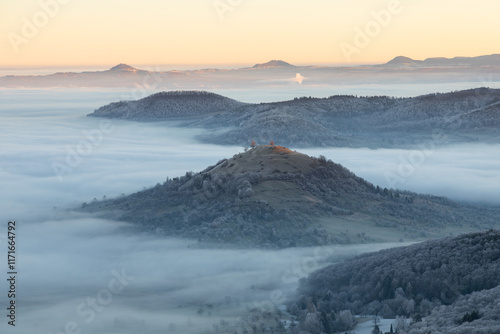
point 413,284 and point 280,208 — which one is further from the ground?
point 280,208

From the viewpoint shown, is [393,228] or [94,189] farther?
[94,189]

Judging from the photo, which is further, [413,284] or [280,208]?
[280,208]

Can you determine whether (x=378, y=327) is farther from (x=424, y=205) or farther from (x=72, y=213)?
(x=72, y=213)

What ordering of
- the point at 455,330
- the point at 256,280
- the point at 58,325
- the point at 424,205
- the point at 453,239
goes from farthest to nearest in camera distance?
the point at 424,205 < the point at 256,280 < the point at 453,239 < the point at 58,325 < the point at 455,330

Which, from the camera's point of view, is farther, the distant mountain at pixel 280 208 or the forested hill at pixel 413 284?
the distant mountain at pixel 280 208

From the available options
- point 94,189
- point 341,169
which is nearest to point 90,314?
point 341,169
